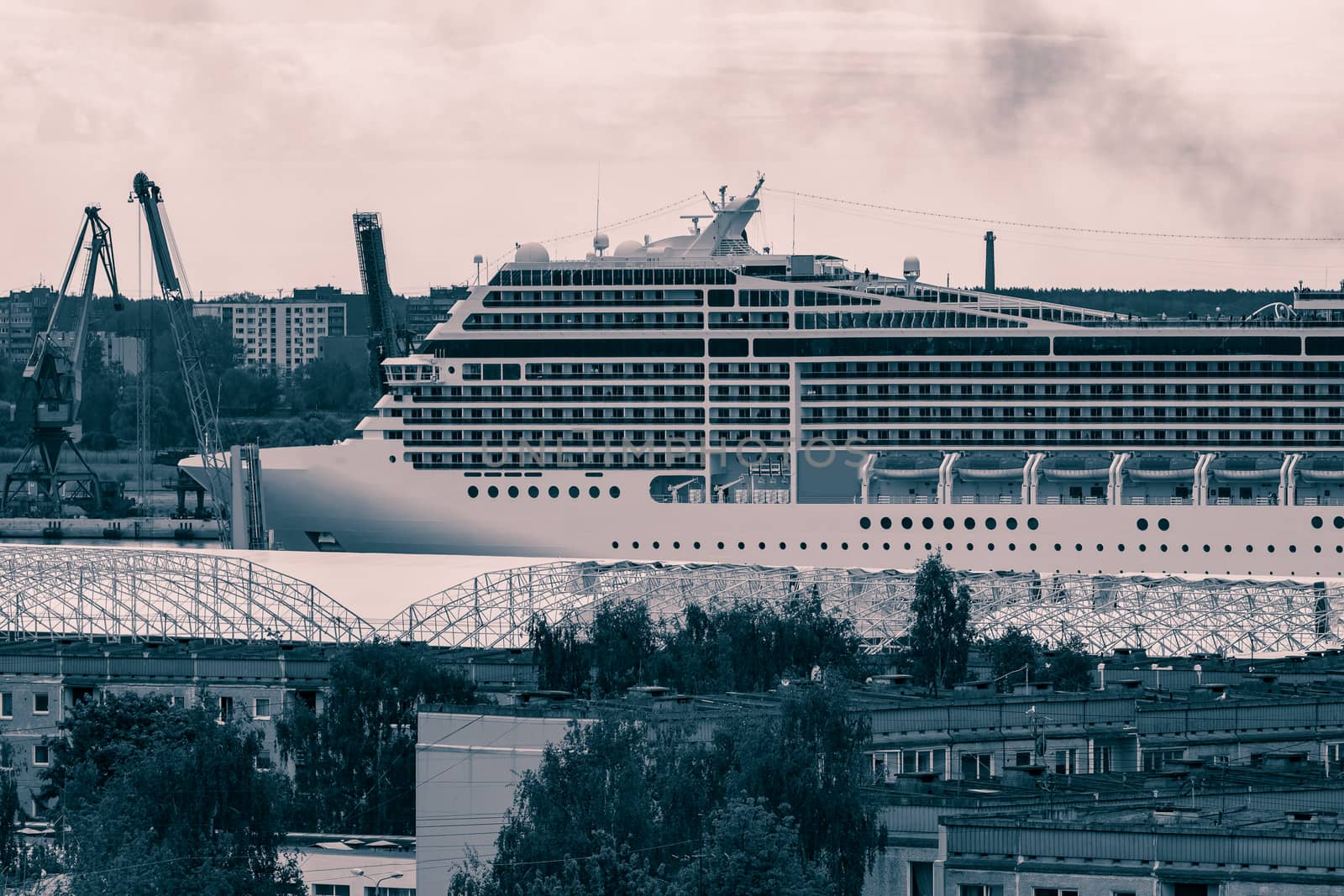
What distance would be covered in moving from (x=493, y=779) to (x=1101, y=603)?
946 inches

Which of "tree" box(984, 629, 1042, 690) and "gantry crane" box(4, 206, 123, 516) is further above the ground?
"gantry crane" box(4, 206, 123, 516)

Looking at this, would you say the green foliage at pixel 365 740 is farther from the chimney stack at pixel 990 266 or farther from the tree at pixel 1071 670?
the chimney stack at pixel 990 266

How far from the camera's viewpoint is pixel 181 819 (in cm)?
3753

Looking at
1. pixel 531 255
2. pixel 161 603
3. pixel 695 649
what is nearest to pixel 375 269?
pixel 531 255

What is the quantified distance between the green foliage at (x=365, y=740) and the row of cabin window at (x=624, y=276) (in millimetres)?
30627

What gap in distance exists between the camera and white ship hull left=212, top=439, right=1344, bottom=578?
76.9 meters

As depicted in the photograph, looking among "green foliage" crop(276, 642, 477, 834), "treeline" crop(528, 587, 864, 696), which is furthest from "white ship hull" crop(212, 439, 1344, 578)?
"green foliage" crop(276, 642, 477, 834)

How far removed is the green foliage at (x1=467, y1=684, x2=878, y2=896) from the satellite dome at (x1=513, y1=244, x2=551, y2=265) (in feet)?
145

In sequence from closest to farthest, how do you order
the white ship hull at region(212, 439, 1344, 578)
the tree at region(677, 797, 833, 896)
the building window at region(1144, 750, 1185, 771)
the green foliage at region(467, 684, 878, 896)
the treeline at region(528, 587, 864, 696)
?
the tree at region(677, 797, 833, 896) < the green foliage at region(467, 684, 878, 896) < the building window at region(1144, 750, 1185, 771) < the treeline at region(528, 587, 864, 696) < the white ship hull at region(212, 439, 1344, 578)

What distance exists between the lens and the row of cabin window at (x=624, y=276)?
80125 mm

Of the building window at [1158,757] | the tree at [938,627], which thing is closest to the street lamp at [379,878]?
the building window at [1158,757]

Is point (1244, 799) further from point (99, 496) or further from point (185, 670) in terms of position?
point (99, 496)

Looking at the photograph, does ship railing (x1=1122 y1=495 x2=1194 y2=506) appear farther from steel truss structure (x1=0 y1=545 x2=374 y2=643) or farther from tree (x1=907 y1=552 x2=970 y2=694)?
steel truss structure (x1=0 y1=545 x2=374 y2=643)

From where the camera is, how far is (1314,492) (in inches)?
3093
